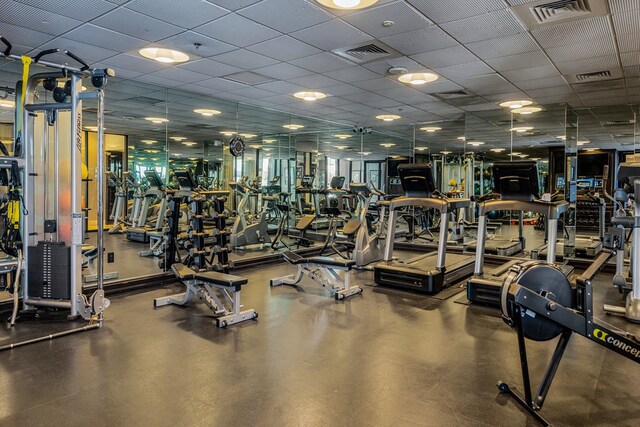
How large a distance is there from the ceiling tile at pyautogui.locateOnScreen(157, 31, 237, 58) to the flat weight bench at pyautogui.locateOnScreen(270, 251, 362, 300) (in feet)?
9.07

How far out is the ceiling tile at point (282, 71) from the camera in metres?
5.72

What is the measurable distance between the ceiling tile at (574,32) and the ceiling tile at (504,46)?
0.12 meters

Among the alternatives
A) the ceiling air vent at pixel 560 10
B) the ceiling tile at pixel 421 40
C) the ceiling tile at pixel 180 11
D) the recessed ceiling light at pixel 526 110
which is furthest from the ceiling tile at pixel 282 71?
the recessed ceiling light at pixel 526 110

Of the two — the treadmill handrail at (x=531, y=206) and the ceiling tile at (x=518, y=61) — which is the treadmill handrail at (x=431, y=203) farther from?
the ceiling tile at (x=518, y=61)

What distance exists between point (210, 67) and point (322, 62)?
155 centimetres

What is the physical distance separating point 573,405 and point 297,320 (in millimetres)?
2478

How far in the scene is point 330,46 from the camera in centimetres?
488

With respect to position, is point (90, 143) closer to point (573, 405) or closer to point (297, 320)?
point (297, 320)

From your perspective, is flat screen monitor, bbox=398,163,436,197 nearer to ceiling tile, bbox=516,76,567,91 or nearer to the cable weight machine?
ceiling tile, bbox=516,76,567,91

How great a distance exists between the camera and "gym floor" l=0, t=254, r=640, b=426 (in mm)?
2498

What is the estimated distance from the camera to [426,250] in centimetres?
908

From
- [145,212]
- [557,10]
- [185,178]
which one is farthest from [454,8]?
[145,212]

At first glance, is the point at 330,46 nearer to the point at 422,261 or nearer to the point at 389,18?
the point at 389,18

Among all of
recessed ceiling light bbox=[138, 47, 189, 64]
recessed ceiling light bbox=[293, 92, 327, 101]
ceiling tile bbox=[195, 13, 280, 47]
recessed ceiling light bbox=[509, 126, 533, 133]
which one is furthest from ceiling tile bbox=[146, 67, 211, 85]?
recessed ceiling light bbox=[509, 126, 533, 133]
